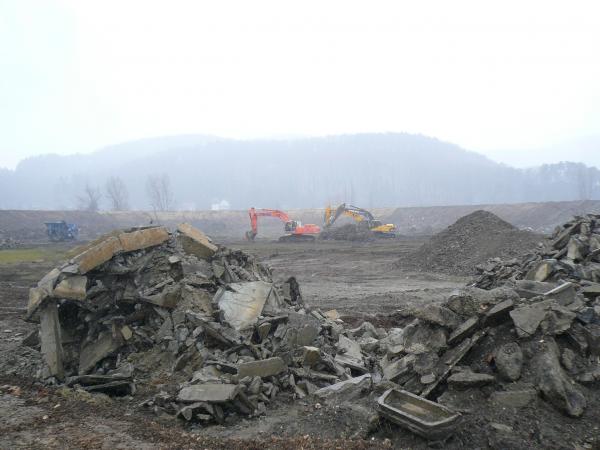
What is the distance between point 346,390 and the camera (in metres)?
6.32

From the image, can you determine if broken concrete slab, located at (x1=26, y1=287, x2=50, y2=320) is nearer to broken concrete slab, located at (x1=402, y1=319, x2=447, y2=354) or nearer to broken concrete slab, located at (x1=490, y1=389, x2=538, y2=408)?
broken concrete slab, located at (x1=402, y1=319, x2=447, y2=354)

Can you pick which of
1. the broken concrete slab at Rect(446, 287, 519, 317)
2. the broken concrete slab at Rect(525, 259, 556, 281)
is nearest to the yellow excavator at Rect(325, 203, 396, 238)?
the broken concrete slab at Rect(525, 259, 556, 281)

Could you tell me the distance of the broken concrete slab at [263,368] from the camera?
21.1ft

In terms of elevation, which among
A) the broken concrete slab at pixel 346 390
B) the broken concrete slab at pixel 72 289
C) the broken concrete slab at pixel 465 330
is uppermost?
the broken concrete slab at pixel 72 289

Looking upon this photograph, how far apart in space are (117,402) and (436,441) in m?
4.75

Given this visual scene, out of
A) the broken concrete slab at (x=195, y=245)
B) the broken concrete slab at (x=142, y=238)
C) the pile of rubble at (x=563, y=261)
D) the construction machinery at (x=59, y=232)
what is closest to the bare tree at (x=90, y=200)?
the construction machinery at (x=59, y=232)

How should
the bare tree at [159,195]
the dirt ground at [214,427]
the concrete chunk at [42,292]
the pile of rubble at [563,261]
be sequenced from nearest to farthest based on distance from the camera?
the dirt ground at [214,427] → the concrete chunk at [42,292] → the pile of rubble at [563,261] → the bare tree at [159,195]

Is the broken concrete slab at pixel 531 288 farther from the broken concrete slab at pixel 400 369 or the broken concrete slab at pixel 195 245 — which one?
the broken concrete slab at pixel 195 245

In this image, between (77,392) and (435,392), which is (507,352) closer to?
(435,392)

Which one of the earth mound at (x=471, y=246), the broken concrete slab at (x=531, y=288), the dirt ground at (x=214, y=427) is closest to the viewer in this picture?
the dirt ground at (x=214, y=427)

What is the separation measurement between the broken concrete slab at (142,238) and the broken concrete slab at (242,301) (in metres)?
1.87

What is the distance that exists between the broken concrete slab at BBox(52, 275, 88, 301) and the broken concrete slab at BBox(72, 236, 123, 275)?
0.55ft

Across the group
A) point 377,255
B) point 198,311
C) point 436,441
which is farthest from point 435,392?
point 377,255

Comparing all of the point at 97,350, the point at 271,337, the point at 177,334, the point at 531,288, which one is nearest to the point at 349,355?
the point at 271,337
